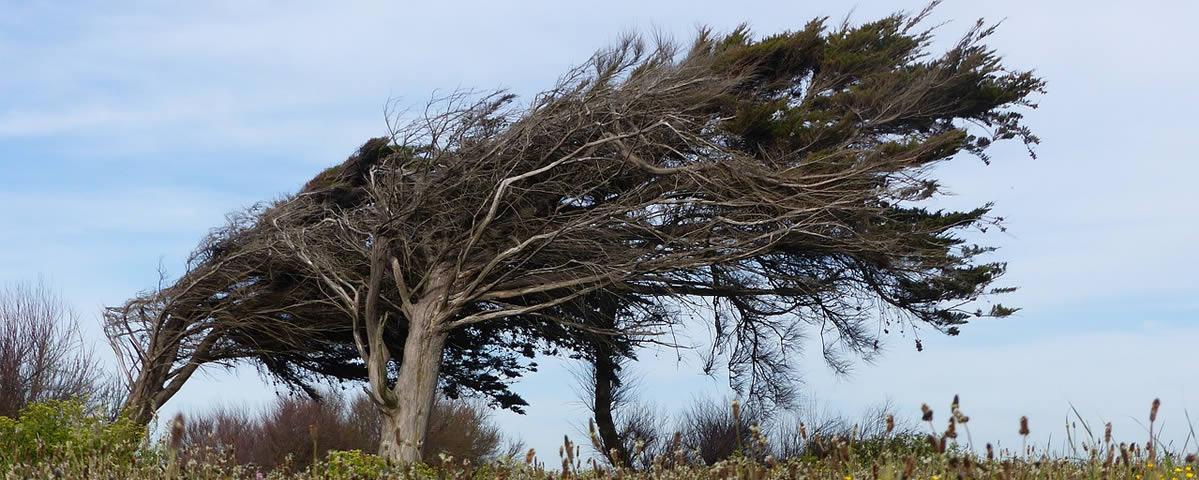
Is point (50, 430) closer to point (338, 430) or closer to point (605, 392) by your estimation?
point (605, 392)

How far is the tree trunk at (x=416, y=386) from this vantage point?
15.2 meters

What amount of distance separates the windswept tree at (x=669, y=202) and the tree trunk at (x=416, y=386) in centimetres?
2

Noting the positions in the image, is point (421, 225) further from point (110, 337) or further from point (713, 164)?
point (110, 337)

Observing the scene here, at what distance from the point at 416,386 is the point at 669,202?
449cm

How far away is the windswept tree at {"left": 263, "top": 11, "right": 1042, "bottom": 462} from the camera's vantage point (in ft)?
49.0

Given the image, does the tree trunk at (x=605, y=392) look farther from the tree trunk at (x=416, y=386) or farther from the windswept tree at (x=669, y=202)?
the tree trunk at (x=416, y=386)

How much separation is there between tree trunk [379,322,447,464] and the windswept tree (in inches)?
0.9

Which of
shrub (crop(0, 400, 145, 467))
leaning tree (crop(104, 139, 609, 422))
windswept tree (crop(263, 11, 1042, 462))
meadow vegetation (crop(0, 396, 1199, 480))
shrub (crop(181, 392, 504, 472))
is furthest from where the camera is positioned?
shrub (crop(181, 392, 504, 472))

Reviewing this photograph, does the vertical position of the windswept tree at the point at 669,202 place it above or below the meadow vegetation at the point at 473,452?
above

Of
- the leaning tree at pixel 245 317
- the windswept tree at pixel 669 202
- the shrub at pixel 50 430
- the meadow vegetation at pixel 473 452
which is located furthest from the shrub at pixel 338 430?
the shrub at pixel 50 430

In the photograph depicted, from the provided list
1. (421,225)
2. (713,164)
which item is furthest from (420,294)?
(713,164)

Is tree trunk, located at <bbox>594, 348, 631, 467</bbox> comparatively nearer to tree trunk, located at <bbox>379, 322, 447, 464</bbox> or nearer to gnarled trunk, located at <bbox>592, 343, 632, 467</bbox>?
gnarled trunk, located at <bbox>592, 343, 632, 467</bbox>

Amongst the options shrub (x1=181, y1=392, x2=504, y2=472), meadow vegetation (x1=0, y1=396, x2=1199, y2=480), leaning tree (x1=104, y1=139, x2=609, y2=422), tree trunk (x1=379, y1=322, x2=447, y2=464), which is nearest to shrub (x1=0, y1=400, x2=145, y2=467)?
meadow vegetation (x1=0, y1=396, x2=1199, y2=480)

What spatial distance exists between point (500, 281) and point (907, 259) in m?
6.04
